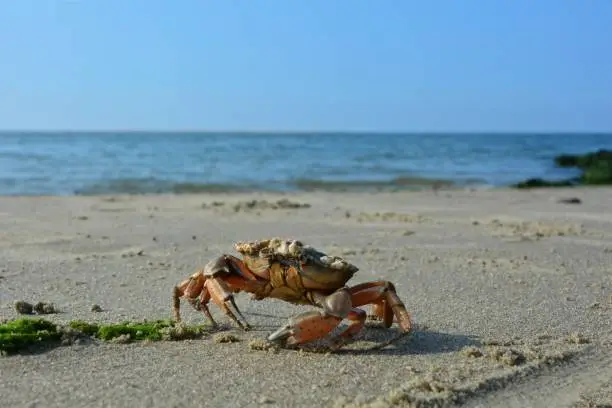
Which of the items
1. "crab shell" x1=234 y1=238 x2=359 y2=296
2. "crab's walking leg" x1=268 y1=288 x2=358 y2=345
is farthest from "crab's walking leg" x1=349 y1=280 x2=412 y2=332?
"crab's walking leg" x1=268 y1=288 x2=358 y2=345

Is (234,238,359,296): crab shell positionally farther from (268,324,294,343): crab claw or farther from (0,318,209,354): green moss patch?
(0,318,209,354): green moss patch

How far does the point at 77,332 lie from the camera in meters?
5.35

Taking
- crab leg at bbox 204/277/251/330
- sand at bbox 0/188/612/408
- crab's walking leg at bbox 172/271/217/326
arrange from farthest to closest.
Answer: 1. crab's walking leg at bbox 172/271/217/326
2. crab leg at bbox 204/277/251/330
3. sand at bbox 0/188/612/408

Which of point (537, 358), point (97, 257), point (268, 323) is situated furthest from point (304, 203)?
point (537, 358)

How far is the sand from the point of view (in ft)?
14.5

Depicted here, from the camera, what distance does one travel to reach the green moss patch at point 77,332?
16.6ft

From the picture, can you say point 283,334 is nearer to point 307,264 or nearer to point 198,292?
point 307,264

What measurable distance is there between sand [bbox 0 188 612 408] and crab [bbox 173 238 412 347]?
19 centimetres

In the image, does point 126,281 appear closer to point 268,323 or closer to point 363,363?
point 268,323

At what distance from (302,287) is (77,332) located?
5.05 feet

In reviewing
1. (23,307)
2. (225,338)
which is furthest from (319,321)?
(23,307)

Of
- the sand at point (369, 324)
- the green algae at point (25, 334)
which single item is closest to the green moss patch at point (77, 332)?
the green algae at point (25, 334)

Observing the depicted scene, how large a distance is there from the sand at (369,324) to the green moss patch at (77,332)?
12cm

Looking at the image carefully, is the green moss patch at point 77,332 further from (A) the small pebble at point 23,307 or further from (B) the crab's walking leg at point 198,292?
(A) the small pebble at point 23,307
